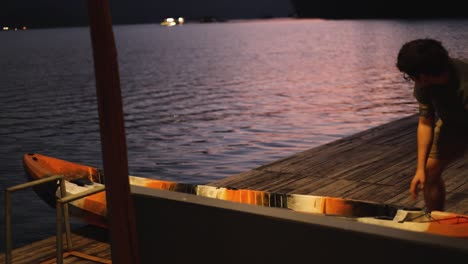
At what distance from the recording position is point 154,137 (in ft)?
67.8

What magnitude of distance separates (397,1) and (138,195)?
555 ft

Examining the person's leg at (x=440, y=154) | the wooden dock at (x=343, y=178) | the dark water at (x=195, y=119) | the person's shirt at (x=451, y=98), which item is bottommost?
the dark water at (x=195, y=119)

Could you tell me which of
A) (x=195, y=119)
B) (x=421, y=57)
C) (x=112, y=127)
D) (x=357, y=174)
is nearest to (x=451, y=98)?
(x=421, y=57)

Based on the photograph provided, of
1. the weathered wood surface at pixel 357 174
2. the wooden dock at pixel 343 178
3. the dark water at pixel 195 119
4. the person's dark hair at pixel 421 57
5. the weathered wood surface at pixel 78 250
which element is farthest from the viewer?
the dark water at pixel 195 119

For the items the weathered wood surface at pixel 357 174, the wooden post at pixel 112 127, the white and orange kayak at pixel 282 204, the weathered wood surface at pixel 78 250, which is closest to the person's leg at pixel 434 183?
the white and orange kayak at pixel 282 204

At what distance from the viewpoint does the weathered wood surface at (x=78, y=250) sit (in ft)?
18.9

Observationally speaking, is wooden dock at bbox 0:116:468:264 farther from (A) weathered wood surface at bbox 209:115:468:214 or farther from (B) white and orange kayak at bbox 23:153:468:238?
→ (B) white and orange kayak at bbox 23:153:468:238

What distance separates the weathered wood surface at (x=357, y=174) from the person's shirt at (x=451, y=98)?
78.4 inches

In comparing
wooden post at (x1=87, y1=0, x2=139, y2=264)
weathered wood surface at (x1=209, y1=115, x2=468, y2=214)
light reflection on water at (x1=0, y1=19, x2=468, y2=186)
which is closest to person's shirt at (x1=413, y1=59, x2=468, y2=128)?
weathered wood surface at (x1=209, y1=115, x2=468, y2=214)

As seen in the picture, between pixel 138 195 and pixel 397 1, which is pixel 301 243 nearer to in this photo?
pixel 138 195

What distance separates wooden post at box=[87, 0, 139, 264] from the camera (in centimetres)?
264

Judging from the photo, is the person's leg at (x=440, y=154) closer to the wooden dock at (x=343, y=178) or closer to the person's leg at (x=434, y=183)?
the person's leg at (x=434, y=183)

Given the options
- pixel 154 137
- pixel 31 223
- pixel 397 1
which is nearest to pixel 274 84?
pixel 154 137

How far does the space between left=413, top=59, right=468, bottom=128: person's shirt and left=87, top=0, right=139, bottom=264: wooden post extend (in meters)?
2.42
